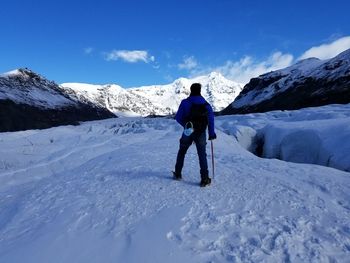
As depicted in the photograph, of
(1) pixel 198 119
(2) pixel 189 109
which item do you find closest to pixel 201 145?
(1) pixel 198 119

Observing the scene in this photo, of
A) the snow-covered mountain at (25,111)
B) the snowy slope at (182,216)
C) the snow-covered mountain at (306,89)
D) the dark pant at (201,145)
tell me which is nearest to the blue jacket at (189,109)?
the dark pant at (201,145)

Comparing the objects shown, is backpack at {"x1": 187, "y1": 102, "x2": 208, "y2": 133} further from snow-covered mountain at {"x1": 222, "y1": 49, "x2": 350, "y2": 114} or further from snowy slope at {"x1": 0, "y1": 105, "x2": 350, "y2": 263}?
snow-covered mountain at {"x1": 222, "y1": 49, "x2": 350, "y2": 114}

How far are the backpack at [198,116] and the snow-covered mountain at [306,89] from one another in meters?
74.0

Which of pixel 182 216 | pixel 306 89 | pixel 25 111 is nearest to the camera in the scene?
pixel 182 216

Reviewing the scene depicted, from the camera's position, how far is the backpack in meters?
8.41

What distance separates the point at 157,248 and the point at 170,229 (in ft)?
2.03

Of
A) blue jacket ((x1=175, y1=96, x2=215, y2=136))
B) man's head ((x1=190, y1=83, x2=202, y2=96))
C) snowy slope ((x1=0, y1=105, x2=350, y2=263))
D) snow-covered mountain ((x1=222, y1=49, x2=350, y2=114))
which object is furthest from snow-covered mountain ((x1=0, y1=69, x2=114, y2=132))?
man's head ((x1=190, y1=83, x2=202, y2=96))

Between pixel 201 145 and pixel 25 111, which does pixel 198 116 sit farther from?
pixel 25 111

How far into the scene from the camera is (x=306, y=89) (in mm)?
106625

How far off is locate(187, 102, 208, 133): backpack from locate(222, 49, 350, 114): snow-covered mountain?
74001mm

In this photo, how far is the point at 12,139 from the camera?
26.1m

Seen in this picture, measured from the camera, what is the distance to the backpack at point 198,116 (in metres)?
8.41

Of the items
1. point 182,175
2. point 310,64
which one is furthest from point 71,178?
point 310,64

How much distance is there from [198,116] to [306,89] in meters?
104
